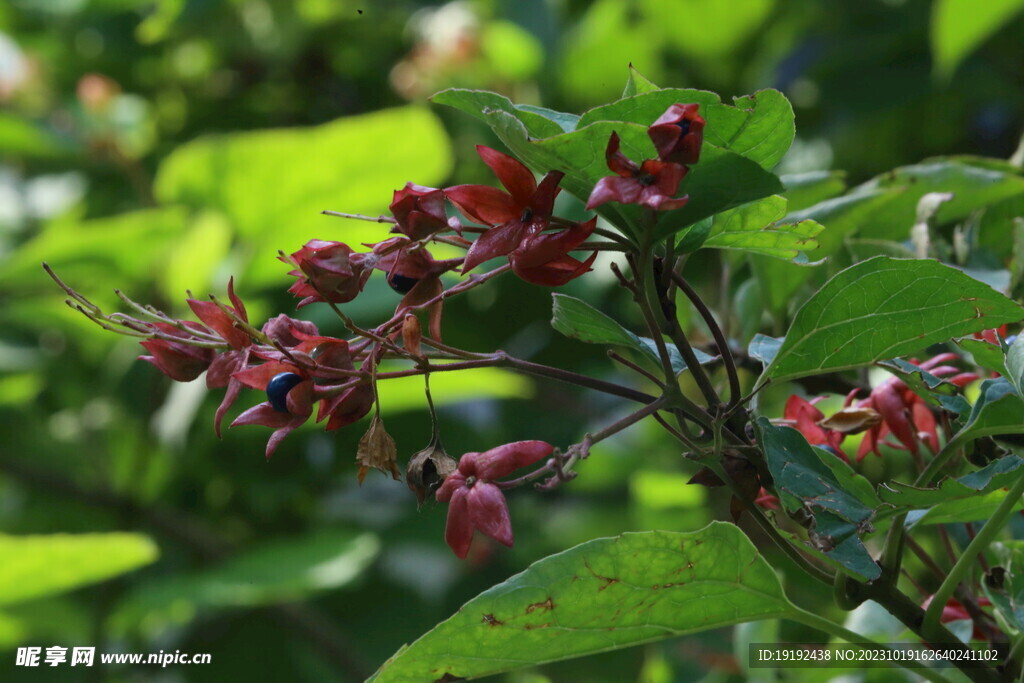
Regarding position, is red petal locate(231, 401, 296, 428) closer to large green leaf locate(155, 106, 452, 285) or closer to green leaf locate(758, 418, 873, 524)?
green leaf locate(758, 418, 873, 524)

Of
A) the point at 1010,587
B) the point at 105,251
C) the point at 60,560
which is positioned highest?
the point at 1010,587

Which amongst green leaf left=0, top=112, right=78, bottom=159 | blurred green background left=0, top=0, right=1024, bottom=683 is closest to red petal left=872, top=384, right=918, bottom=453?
blurred green background left=0, top=0, right=1024, bottom=683

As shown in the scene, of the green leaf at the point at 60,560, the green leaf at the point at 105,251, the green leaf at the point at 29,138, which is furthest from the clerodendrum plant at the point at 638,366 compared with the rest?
the green leaf at the point at 29,138

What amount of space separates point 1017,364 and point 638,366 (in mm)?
107

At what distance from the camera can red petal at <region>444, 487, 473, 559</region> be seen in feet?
0.96

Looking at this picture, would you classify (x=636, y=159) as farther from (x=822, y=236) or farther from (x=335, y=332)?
(x=335, y=332)

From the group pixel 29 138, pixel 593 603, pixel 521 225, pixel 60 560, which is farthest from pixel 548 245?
pixel 29 138

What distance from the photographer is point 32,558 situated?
0.94 meters

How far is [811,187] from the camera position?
1.70ft

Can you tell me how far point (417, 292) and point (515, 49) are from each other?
1.28 metres

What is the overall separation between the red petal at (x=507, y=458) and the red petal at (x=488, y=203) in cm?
7

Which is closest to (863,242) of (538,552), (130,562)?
(130,562)

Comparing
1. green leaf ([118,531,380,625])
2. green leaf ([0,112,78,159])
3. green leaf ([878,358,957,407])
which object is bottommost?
green leaf ([118,531,380,625])

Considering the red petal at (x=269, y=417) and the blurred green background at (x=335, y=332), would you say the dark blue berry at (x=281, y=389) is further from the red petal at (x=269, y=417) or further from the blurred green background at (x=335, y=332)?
the blurred green background at (x=335, y=332)
